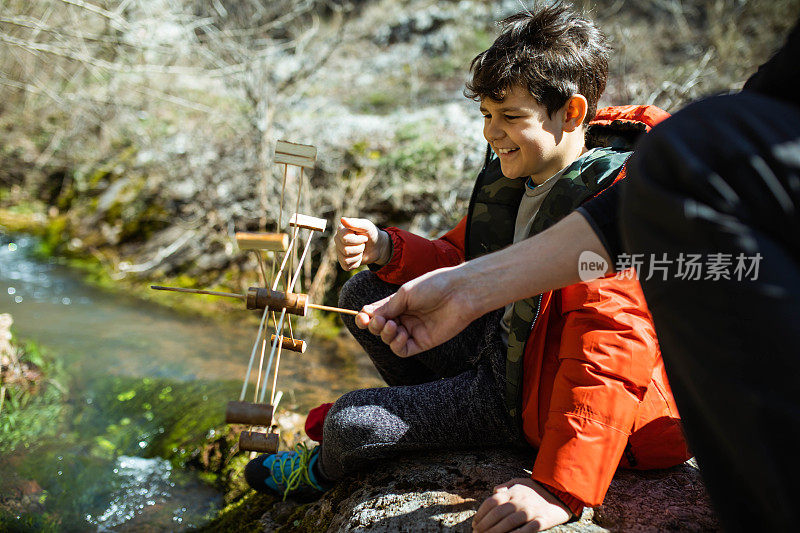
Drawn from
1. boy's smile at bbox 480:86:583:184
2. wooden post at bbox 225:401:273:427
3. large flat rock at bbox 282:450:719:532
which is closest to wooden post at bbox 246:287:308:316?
wooden post at bbox 225:401:273:427

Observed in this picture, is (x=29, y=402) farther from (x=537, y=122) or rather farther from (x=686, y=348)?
(x=686, y=348)

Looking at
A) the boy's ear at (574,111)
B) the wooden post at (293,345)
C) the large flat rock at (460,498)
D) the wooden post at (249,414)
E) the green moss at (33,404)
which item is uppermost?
the boy's ear at (574,111)

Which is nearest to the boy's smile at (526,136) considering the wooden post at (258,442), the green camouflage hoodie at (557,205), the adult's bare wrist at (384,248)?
the green camouflage hoodie at (557,205)

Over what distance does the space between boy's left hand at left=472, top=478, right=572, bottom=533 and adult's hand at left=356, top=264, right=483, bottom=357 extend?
0.38 m

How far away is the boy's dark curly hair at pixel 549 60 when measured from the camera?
167 cm

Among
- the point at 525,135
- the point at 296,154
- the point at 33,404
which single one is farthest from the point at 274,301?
the point at 33,404

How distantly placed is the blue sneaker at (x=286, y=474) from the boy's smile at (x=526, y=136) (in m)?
1.14

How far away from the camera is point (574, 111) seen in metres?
1.71

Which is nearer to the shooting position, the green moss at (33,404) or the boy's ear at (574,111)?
the boy's ear at (574,111)

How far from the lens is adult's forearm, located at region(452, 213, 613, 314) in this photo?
110cm

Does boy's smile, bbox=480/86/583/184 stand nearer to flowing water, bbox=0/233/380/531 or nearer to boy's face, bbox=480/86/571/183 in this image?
boy's face, bbox=480/86/571/183

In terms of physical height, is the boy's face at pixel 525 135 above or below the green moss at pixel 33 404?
above
